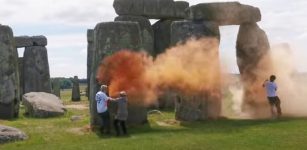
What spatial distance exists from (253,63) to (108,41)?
7.98 metres

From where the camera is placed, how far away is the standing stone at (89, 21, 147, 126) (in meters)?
21.4

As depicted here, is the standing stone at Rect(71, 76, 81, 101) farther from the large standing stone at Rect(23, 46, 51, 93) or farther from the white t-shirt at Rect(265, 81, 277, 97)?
the white t-shirt at Rect(265, 81, 277, 97)

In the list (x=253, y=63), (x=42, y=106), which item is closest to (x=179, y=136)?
(x=253, y=63)

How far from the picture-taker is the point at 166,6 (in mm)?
33375

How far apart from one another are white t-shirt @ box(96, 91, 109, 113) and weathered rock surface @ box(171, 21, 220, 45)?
5.37 metres

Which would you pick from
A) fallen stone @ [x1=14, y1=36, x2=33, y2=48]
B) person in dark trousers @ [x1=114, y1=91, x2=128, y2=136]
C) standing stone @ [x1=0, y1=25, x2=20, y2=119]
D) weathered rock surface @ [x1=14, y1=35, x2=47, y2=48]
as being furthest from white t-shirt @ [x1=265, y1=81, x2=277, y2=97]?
fallen stone @ [x1=14, y1=36, x2=33, y2=48]

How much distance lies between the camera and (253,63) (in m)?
26.7

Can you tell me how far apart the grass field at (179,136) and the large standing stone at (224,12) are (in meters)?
4.13

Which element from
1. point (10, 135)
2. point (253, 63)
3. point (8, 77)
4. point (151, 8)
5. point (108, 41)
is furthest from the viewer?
point (151, 8)

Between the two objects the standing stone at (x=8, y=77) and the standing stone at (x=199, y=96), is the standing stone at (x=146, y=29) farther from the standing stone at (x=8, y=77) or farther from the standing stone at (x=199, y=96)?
the standing stone at (x=199, y=96)

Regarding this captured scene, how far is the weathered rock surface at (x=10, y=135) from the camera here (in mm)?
18609

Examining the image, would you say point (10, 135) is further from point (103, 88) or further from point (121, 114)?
point (121, 114)

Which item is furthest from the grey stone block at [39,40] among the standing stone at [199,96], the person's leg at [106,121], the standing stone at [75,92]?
the person's leg at [106,121]

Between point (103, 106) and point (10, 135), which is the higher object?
point (103, 106)
